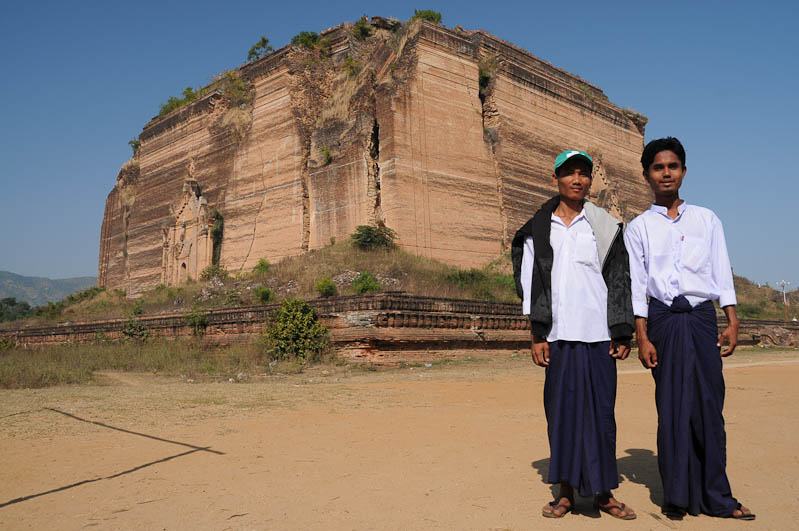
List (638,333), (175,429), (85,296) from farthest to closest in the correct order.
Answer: (85,296), (175,429), (638,333)

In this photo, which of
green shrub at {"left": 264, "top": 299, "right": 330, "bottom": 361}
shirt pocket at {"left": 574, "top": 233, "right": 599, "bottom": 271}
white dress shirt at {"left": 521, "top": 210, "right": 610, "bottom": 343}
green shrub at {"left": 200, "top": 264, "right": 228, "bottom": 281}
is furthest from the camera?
green shrub at {"left": 200, "top": 264, "right": 228, "bottom": 281}

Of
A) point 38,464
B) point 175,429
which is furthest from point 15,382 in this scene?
point 38,464

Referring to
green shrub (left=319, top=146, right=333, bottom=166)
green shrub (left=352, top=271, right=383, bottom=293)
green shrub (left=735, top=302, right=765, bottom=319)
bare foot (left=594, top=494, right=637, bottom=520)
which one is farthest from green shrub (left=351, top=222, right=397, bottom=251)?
green shrub (left=735, top=302, right=765, bottom=319)

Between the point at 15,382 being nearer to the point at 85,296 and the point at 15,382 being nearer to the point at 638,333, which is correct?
the point at 638,333

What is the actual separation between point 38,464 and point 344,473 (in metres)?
2.00

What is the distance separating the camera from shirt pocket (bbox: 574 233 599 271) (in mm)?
3393

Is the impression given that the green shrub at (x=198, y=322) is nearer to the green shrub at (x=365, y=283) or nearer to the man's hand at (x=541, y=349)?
the green shrub at (x=365, y=283)

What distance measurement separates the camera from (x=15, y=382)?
923 centimetres

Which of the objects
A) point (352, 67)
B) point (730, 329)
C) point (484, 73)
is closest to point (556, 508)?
point (730, 329)

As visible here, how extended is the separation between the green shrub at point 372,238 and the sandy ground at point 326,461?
12.4 metres

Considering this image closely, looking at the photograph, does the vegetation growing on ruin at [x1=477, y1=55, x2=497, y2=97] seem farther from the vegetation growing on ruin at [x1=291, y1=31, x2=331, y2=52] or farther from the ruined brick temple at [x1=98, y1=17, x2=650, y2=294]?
the vegetation growing on ruin at [x1=291, y1=31, x2=331, y2=52]

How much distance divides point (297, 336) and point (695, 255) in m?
9.93

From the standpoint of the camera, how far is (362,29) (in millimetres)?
25594

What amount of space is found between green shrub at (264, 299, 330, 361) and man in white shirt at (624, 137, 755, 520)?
372 inches
